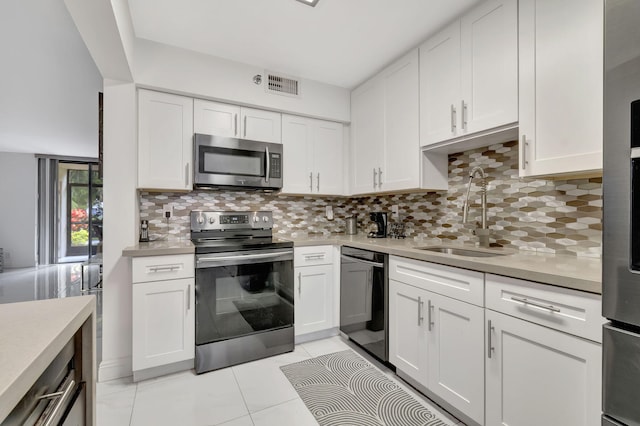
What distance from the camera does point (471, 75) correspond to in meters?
1.87

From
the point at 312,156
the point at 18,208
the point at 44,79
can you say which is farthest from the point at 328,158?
the point at 18,208

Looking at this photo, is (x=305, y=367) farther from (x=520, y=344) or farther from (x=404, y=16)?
(x=404, y=16)

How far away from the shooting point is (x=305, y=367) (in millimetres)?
2201

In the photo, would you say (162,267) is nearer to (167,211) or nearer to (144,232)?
(144,232)

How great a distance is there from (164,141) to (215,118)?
457 millimetres

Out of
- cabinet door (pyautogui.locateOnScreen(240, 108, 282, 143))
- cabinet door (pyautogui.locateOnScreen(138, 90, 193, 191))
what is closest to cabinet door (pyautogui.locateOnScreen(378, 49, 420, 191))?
cabinet door (pyautogui.locateOnScreen(240, 108, 282, 143))

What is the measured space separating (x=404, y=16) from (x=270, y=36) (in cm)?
96

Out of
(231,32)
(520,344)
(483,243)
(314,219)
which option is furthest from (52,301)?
(314,219)

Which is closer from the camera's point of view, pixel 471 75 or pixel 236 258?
pixel 471 75

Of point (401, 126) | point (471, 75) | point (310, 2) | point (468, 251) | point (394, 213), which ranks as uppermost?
point (310, 2)

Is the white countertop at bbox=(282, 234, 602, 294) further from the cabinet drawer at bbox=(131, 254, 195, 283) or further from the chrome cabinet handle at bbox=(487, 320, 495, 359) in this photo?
the cabinet drawer at bbox=(131, 254, 195, 283)

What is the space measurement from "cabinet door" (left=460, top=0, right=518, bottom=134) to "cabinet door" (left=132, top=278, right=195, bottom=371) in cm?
224

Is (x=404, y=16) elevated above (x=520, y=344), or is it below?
above

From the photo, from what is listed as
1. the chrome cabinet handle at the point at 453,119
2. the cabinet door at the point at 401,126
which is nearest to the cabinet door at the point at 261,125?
the cabinet door at the point at 401,126
